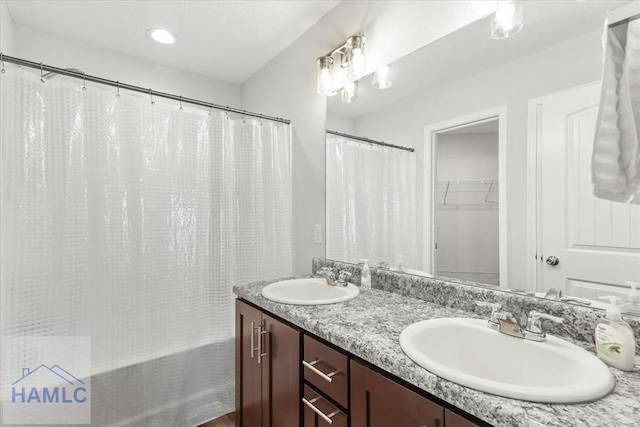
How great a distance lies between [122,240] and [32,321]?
48 centimetres

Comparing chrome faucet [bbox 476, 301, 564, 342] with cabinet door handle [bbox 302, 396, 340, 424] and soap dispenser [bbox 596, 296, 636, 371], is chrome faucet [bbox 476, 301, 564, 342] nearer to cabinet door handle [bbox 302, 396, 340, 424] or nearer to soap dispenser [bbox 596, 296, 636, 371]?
soap dispenser [bbox 596, 296, 636, 371]

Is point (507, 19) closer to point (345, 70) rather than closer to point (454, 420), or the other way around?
point (345, 70)

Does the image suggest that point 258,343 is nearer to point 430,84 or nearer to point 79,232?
point 79,232

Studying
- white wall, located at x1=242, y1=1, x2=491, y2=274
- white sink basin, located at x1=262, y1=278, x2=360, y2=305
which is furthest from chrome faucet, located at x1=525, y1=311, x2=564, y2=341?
white wall, located at x1=242, y1=1, x2=491, y2=274

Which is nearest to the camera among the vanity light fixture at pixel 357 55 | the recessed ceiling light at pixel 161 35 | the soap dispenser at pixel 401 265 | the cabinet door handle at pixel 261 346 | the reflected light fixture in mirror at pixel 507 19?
the reflected light fixture in mirror at pixel 507 19

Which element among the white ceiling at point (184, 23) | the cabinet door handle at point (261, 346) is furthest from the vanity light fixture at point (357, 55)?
the cabinet door handle at point (261, 346)

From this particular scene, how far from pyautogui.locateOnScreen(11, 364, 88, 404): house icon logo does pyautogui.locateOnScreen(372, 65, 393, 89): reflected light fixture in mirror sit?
209 centimetres

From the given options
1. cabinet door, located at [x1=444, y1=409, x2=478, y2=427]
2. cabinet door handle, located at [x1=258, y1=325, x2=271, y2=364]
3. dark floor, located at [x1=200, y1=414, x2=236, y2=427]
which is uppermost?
cabinet door, located at [x1=444, y1=409, x2=478, y2=427]

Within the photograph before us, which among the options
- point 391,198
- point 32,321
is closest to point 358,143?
point 391,198

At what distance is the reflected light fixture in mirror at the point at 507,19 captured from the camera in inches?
41.4

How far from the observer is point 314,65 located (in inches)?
73.0

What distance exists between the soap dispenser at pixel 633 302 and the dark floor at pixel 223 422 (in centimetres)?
198

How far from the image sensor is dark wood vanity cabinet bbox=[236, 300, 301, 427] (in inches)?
43.3

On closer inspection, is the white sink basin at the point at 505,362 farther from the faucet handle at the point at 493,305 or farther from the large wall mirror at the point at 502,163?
the large wall mirror at the point at 502,163
